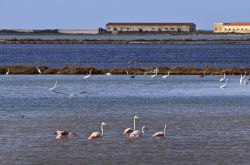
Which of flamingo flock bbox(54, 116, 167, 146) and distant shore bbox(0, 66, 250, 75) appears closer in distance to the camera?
flamingo flock bbox(54, 116, 167, 146)

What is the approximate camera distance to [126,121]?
81.4 ft

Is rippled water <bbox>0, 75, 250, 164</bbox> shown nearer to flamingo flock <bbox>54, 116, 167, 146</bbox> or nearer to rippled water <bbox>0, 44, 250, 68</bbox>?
flamingo flock <bbox>54, 116, 167, 146</bbox>

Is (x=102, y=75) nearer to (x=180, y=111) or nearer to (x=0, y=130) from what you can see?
(x=180, y=111)

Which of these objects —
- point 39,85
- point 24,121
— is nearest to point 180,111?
point 24,121

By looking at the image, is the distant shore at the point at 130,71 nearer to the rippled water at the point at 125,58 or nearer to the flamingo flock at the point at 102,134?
the rippled water at the point at 125,58

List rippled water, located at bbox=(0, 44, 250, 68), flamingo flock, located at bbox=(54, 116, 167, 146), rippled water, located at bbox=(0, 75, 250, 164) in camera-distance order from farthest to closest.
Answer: rippled water, located at bbox=(0, 44, 250, 68), flamingo flock, located at bbox=(54, 116, 167, 146), rippled water, located at bbox=(0, 75, 250, 164)

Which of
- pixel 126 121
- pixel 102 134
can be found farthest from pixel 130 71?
pixel 102 134

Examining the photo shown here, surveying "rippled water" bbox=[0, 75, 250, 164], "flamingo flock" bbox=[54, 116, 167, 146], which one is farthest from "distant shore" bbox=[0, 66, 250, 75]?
"flamingo flock" bbox=[54, 116, 167, 146]

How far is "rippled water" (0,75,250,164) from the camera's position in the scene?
61.6ft

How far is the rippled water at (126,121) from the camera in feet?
61.6

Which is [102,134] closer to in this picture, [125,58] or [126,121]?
[126,121]

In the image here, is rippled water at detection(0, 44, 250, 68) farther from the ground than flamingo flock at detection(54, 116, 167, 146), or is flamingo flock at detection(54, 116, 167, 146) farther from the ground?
rippled water at detection(0, 44, 250, 68)

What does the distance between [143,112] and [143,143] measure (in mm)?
7002

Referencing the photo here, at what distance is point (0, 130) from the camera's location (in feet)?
74.0
